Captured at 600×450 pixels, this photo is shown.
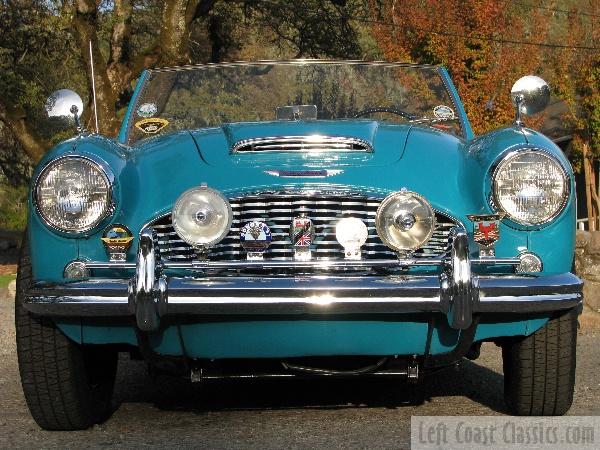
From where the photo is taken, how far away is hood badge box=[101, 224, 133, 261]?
3998 millimetres

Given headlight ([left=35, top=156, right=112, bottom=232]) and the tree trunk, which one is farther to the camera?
the tree trunk

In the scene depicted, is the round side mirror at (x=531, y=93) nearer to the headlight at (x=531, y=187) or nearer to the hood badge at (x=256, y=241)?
the headlight at (x=531, y=187)

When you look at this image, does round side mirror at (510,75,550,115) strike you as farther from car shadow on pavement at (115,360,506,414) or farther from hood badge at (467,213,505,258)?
car shadow on pavement at (115,360,506,414)

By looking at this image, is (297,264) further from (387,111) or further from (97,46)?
(97,46)

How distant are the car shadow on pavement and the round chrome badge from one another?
1064mm

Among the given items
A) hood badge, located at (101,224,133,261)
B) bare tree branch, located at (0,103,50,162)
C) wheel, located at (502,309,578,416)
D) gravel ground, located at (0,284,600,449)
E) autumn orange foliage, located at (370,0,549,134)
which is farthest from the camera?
autumn orange foliage, located at (370,0,549,134)

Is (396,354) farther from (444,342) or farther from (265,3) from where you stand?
(265,3)

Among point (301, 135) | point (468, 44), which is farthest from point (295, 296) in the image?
point (468, 44)

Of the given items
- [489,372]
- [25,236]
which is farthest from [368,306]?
[489,372]

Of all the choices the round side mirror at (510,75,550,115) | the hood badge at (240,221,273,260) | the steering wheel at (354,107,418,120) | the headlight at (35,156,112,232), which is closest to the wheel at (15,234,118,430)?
the headlight at (35,156,112,232)

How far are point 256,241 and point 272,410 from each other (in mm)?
1076

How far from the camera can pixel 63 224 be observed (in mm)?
4047

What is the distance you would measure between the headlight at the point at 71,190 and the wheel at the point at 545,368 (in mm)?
1668

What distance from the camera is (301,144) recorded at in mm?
4297
